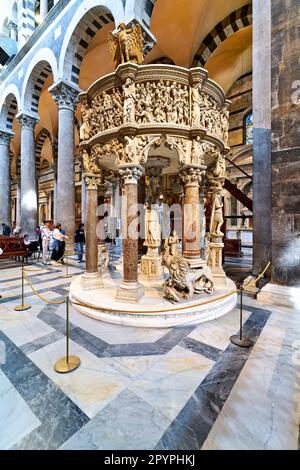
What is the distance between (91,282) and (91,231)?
1146mm

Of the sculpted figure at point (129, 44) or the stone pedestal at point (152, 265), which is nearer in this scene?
the sculpted figure at point (129, 44)

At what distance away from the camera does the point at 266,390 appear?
2.08 meters

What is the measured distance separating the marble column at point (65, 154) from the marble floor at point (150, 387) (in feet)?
22.4

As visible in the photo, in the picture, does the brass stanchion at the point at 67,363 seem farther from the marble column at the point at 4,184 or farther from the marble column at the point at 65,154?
the marble column at the point at 4,184

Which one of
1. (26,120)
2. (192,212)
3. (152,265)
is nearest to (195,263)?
(192,212)


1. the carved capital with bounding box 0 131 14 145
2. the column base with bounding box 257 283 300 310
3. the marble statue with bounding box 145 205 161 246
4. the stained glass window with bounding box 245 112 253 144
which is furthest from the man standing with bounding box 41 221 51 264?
the stained glass window with bounding box 245 112 253 144

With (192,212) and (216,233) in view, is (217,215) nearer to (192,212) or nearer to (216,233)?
(216,233)

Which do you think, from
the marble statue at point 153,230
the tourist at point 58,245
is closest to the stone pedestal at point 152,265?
the marble statue at point 153,230

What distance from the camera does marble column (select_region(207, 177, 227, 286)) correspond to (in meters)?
5.16

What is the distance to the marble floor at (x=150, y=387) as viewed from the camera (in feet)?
5.27

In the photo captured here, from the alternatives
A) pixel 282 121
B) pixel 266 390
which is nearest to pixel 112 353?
pixel 266 390
